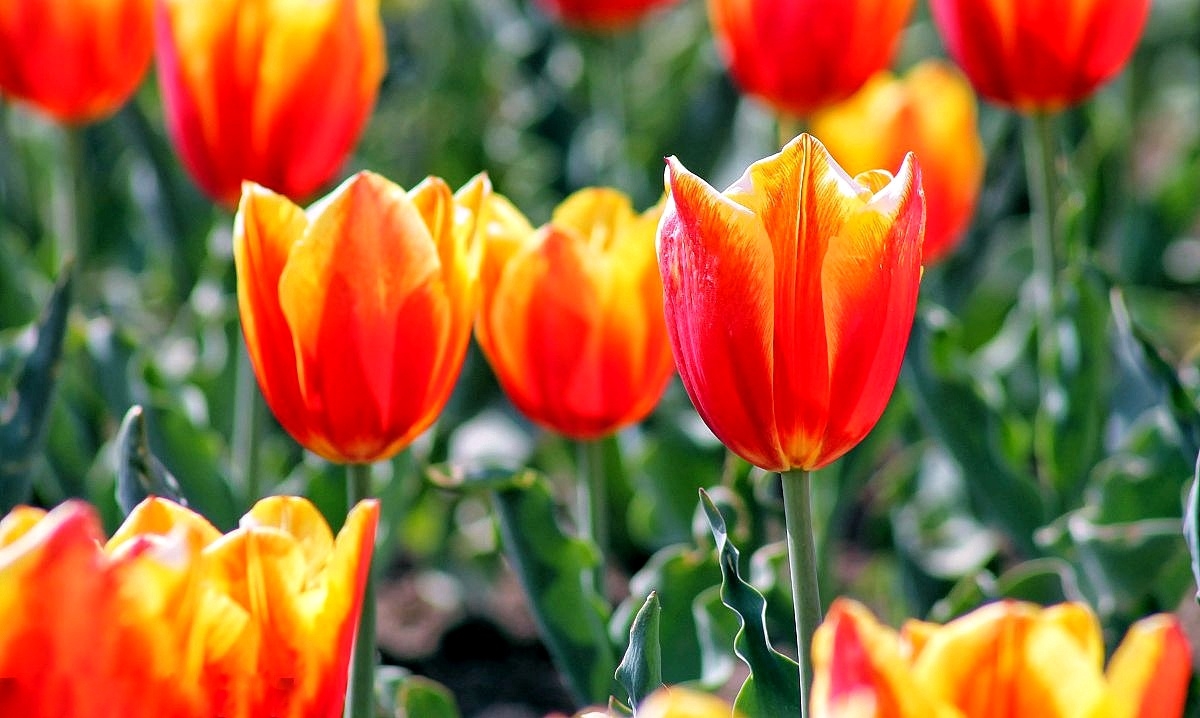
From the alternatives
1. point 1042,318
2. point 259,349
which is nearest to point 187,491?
point 259,349

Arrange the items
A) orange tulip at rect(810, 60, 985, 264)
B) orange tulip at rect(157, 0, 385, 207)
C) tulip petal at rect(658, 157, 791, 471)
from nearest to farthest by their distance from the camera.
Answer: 1. tulip petal at rect(658, 157, 791, 471)
2. orange tulip at rect(157, 0, 385, 207)
3. orange tulip at rect(810, 60, 985, 264)

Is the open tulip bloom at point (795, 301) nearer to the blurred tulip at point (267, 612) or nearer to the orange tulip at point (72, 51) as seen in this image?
the blurred tulip at point (267, 612)

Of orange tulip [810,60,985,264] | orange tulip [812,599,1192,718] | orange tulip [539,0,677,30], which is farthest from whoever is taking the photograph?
orange tulip [539,0,677,30]

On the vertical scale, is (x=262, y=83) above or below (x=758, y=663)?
above

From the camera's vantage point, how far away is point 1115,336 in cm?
174

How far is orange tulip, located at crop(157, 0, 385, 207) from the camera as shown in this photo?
127cm

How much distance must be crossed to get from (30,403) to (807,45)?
0.80 meters

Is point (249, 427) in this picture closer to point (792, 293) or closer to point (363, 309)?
point (363, 309)

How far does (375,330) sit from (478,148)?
1403 mm

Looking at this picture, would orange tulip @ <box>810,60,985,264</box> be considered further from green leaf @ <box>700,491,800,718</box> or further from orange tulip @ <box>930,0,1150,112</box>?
green leaf @ <box>700,491,800,718</box>

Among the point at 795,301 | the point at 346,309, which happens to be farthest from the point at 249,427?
the point at 795,301

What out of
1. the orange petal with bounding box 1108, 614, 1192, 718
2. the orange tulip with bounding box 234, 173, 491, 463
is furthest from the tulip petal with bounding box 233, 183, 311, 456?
the orange petal with bounding box 1108, 614, 1192, 718

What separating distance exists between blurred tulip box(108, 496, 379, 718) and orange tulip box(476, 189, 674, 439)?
1.21 feet

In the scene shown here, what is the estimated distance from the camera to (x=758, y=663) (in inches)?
34.8
